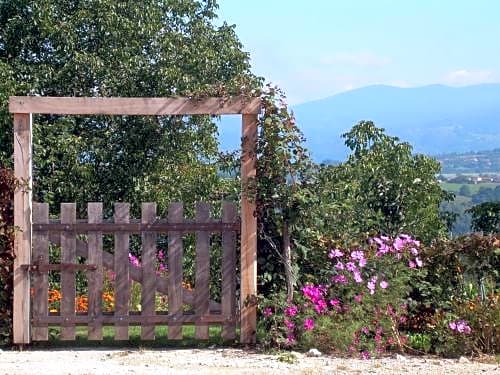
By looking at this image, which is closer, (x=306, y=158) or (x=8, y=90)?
(x=306, y=158)

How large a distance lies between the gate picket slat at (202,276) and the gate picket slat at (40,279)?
1.42 meters

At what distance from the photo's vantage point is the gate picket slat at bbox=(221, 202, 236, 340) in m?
7.93

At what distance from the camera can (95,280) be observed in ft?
25.7

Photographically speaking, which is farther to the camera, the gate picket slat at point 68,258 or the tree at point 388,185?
the tree at point 388,185

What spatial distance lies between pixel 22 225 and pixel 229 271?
1.98 meters

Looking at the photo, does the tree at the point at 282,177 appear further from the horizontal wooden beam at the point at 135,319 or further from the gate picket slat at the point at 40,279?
the gate picket slat at the point at 40,279

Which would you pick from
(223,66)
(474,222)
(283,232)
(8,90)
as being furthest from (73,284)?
(223,66)

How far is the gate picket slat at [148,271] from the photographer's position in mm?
7863

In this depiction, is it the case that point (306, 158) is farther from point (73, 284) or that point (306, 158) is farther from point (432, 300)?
point (73, 284)

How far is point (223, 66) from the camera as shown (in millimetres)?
14984

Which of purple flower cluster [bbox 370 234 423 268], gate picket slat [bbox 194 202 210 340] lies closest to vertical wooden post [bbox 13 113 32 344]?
gate picket slat [bbox 194 202 210 340]

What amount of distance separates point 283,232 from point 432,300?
5.42 ft

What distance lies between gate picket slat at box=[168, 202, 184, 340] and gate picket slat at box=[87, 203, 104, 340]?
655mm

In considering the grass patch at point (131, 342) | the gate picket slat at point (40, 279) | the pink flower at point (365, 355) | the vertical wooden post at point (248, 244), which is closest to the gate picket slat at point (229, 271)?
the vertical wooden post at point (248, 244)
